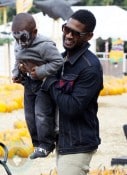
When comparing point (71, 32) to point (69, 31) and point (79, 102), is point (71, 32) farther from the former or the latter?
point (79, 102)

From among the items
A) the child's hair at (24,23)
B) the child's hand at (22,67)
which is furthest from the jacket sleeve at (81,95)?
the child's hair at (24,23)

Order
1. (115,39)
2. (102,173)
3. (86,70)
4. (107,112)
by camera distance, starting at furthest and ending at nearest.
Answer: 1. (115,39)
2. (107,112)
3. (102,173)
4. (86,70)

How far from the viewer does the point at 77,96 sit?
3.77 m

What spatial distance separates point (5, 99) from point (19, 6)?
4.00m

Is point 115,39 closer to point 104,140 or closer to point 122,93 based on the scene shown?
point 122,93

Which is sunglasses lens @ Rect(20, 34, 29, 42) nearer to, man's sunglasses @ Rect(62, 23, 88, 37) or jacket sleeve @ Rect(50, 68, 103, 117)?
man's sunglasses @ Rect(62, 23, 88, 37)

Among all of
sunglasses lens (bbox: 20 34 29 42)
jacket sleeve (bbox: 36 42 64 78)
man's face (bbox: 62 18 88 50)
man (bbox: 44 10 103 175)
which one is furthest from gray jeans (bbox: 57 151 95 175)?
sunglasses lens (bbox: 20 34 29 42)

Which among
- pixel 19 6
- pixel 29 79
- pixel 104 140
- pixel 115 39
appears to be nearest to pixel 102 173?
pixel 29 79

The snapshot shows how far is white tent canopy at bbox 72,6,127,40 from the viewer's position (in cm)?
2897

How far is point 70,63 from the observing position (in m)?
3.84

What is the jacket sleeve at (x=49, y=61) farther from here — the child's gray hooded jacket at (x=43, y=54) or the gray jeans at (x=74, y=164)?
the gray jeans at (x=74, y=164)

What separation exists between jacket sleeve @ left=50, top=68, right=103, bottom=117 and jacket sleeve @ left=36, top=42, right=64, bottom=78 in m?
0.21

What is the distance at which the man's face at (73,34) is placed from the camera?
3.79 metres

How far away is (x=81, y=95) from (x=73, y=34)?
0.36 m
